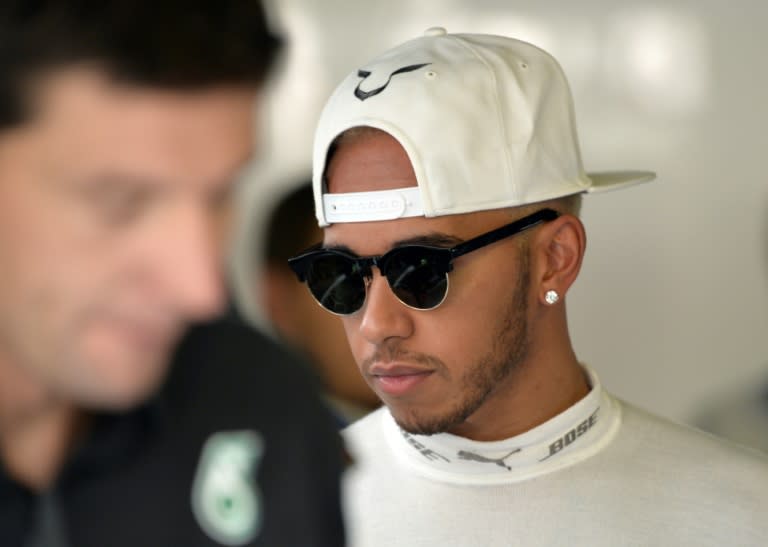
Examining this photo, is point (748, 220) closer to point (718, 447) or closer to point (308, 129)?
point (308, 129)

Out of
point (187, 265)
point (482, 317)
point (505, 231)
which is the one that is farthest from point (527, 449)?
point (187, 265)

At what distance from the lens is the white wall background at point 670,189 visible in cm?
356

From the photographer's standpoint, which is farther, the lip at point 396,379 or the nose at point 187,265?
the lip at point 396,379

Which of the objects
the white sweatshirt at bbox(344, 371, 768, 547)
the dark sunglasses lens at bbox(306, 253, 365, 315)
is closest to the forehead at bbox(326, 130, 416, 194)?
the dark sunglasses lens at bbox(306, 253, 365, 315)

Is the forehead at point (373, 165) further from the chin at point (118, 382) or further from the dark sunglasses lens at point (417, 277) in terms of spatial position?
the chin at point (118, 382)

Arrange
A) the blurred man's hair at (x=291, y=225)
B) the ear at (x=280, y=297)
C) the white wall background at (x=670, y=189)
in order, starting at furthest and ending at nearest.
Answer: the white wall background at (x=670, y=189) → the blurred man's hair at (x=291, y=225) → the ear at (x=280, y=297)

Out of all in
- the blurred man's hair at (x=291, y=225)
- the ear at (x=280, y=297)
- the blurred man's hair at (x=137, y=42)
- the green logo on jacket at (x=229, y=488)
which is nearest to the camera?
the blurred man's hair at (x=137, y=42)

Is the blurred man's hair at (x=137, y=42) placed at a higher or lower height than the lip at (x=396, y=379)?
higher

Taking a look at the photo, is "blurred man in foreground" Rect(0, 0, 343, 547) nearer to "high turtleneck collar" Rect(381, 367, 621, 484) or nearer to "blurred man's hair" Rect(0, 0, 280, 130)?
"blurred man's hair" Rect(0, 0, 280, 130)

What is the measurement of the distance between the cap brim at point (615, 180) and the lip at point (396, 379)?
15.6 inches

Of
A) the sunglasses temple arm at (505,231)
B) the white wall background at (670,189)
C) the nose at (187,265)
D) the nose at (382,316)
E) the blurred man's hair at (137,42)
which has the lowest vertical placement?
the white wall background at (670,189)

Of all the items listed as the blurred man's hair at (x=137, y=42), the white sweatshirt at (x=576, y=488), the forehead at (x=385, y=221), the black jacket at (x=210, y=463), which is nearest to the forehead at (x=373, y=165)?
the forehead at (x=385, y=221)

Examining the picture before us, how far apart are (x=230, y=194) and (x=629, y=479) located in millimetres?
1079

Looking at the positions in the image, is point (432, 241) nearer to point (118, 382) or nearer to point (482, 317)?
point (482, 317)
